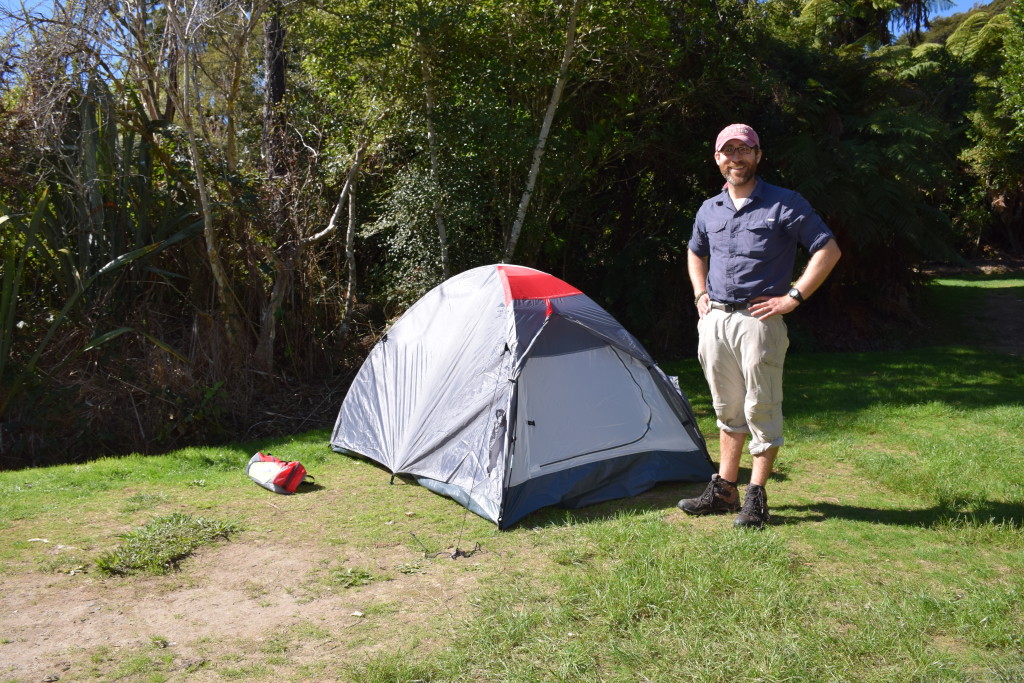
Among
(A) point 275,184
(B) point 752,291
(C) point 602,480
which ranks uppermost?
(A) point 275,184

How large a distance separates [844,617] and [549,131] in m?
6.38

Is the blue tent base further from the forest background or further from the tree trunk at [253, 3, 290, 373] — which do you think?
the tree trunk at [253, 3, 290, 373]

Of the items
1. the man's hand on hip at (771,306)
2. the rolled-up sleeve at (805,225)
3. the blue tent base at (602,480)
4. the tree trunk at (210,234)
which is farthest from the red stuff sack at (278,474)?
the rolled-up sleeve at (805,225)

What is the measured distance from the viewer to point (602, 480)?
17.9 feet

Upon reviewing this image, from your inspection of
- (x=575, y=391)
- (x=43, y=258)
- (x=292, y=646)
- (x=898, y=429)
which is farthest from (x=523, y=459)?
(x=43, y=258)

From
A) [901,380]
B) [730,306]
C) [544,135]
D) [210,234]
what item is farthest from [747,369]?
[210,234]

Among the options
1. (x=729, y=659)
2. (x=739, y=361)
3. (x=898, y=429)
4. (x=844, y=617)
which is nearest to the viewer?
(x=729, y=659)

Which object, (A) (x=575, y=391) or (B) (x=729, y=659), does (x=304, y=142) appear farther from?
(B) (x=729, y=659)

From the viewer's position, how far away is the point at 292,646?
3596mm

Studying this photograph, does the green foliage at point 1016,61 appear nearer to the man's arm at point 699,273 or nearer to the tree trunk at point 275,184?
the man's arm at point 699,273

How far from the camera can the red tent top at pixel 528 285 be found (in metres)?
5.77

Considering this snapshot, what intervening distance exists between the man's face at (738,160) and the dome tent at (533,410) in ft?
4.92

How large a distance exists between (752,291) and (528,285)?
1.76 m

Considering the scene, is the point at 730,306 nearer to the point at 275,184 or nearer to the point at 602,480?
the point at 602,480
